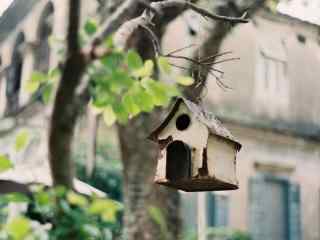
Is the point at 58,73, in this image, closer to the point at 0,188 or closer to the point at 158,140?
the point at 158,140

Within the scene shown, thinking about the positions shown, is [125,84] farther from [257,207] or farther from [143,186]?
[257,207]

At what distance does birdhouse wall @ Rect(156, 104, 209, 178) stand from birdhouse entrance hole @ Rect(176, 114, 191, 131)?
0.02 meters

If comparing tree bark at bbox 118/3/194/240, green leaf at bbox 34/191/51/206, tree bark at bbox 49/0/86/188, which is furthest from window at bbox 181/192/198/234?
green leaf at bbox 34/191/51/206

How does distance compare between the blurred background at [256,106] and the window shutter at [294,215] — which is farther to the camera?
the window shutter at [294,215]

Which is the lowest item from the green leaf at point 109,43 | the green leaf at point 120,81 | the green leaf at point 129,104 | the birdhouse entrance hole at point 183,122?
the birdhouse entrance hole at point 183,122

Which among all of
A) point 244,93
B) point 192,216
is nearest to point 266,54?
point 244,93

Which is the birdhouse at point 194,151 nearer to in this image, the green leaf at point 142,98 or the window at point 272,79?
A: the green leaf at point 142,98

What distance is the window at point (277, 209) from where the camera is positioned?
14249 millimetres

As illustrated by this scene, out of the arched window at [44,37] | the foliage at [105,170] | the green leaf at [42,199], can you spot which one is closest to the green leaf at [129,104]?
the green leaf at [42,199]

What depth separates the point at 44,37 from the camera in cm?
1436

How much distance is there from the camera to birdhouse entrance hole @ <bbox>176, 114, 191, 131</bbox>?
3.54 meters

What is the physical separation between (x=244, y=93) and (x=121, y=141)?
25.4 feet

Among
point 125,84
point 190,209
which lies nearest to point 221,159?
point 125,84

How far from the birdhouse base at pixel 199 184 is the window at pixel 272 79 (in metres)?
11.2
